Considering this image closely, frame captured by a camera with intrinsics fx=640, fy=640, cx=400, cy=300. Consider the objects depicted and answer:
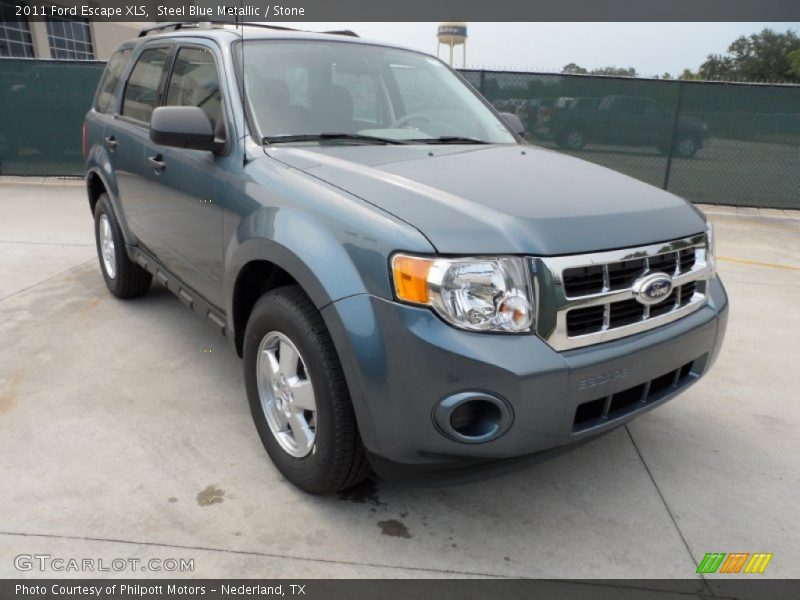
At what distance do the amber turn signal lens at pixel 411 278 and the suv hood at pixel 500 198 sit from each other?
80 millimetres

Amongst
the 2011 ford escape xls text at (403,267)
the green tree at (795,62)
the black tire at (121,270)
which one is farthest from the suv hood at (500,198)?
the green tree at (795,62)

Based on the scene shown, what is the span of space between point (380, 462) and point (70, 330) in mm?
2951

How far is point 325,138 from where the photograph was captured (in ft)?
9.74

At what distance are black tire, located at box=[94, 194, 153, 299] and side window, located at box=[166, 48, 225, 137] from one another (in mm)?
1238

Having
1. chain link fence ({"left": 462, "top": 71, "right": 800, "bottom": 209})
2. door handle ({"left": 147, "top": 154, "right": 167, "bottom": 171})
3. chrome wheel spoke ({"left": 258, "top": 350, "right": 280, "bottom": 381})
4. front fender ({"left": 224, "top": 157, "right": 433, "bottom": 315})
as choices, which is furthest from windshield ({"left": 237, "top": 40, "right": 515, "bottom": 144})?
chain link fence ({"left": 462, "top": 71, "right": 800, "bottom": 209})

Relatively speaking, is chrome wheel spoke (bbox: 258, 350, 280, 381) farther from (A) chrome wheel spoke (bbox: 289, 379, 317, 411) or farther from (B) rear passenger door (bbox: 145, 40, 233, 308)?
(B) rear passenger door (bbox: 145, 40, 233, 308)

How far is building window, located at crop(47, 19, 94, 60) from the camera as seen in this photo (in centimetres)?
2192

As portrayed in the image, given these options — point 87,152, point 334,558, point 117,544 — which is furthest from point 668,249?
point 87,152

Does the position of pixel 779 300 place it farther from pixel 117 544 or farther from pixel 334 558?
pixel 117 544

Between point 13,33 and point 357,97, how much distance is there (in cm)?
2160

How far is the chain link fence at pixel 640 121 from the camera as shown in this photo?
9.30 m

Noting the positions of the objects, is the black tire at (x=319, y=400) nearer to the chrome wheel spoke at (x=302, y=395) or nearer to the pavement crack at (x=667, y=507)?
the chrome wheel spoke at (x=302, y=395)

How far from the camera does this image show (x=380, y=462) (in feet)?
7.02

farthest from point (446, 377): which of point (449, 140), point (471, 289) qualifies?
point (449, 140)
